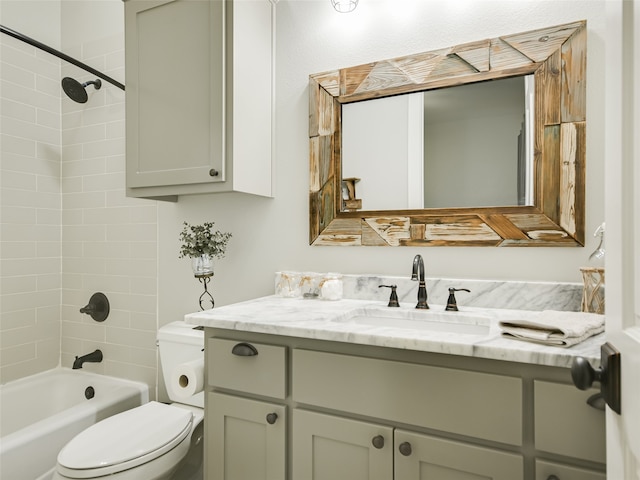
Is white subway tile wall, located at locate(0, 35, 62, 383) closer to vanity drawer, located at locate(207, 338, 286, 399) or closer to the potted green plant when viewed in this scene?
the potted green plant

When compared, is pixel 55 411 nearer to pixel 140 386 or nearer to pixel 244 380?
pixel 140 386

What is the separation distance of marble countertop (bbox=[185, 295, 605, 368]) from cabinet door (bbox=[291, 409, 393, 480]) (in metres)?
0.24

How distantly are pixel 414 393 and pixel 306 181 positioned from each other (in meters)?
1.09

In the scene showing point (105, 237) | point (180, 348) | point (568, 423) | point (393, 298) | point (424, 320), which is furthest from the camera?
point (105, 237)

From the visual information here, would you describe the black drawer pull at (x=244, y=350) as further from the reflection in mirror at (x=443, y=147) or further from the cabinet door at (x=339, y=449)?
the reflection in mirror at (x=443, y=147)

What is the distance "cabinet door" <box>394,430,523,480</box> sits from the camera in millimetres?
946

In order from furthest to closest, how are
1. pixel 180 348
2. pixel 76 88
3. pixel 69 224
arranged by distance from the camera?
pixel 69 224 → pixel 76 88 → pixel 180 348

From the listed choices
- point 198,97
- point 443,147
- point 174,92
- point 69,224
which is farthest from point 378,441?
point 69,224

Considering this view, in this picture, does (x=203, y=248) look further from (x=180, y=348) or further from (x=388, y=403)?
(x=388, y=403)

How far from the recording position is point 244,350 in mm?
1246

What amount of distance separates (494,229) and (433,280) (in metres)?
0.30

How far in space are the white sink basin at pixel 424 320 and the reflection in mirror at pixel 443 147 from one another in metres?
0.44

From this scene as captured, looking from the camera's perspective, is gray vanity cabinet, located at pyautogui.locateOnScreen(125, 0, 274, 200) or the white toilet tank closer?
gray vanity cabinet, located at pyautogui.locateOnScreen(125, 0, 274, 200)

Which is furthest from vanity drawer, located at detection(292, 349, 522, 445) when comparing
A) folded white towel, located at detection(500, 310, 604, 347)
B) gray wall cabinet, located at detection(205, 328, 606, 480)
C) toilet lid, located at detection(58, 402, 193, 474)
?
toilet lid, located at detection(58, 402, 193, 474)
